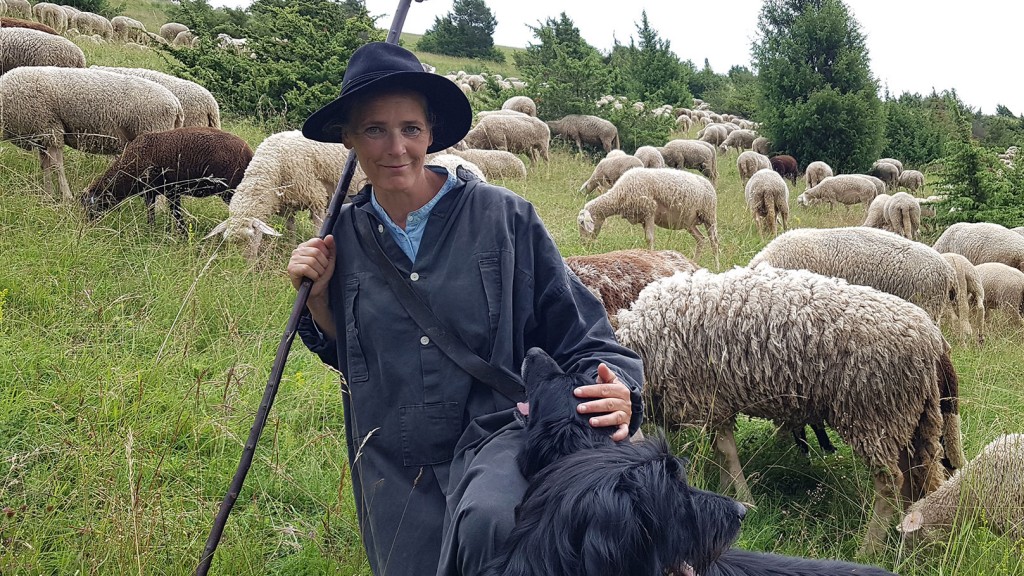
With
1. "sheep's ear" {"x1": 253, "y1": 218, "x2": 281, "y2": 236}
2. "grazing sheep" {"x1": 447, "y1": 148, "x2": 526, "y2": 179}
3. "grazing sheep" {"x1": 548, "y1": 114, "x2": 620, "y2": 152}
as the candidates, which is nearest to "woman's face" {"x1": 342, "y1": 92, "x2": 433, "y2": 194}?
"sheep's ear" {"x1": 253, "y1": 218, "x2": 281, "y2": 236}

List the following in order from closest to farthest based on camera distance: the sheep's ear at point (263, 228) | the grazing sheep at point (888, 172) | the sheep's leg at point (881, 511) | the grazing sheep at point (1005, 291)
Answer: the sheep's leg at point (881, 511) → the sheep's ear at point (263, 228) → the grazing sheep at point (1005, 291) → the grazing sheep at point (888, 172)

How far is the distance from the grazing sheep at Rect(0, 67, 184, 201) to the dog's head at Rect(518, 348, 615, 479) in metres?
6.66

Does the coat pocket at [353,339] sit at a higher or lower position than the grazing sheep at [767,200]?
higher

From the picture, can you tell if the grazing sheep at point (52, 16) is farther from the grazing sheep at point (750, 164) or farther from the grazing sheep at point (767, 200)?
the grazing sheep at point (750, 164)

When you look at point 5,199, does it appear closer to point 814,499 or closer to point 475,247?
point 475,247

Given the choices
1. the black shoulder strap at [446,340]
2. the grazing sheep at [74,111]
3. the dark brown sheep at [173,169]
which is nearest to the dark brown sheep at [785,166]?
the dark brown sheep at [173,169]

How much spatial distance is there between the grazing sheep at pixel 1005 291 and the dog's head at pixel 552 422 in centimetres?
975

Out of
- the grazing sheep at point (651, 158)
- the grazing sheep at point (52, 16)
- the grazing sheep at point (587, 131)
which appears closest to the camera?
the grazing sheep at point (651, 158)

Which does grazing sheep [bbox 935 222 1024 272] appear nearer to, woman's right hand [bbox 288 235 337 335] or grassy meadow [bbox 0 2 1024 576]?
grassy meadow [bbox 0 2 1024 576]

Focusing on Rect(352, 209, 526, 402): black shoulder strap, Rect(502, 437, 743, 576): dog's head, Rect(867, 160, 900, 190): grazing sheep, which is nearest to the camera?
Rect(502, 437, 743, 576): dog's head

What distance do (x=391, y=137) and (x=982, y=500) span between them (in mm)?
3095

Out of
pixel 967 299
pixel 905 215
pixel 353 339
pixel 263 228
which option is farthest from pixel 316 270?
pixel 905 215

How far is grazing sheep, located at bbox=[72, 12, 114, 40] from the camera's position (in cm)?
2163

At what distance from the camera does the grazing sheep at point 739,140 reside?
27.2 m
